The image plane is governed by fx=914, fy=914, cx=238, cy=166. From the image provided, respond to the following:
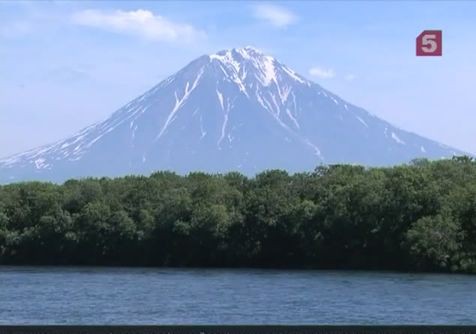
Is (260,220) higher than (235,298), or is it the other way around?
(260,220)

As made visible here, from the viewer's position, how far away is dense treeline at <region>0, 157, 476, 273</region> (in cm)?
7312

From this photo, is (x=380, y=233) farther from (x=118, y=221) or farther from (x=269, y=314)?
(x=269, y=314)

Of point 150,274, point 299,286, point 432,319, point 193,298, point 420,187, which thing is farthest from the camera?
point 420,187

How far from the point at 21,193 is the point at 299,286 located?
44.9 metres

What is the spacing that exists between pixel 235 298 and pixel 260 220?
38.4 metres

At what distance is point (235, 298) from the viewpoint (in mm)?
44969

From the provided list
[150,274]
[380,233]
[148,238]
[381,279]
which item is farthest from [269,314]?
[148,238]

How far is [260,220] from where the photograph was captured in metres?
83.3

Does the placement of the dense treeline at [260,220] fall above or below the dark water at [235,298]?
above

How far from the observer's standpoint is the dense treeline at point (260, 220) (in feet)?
240

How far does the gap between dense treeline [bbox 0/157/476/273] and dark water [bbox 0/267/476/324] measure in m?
7.16

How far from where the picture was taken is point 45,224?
281 feet

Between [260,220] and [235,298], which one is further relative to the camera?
[260,220]

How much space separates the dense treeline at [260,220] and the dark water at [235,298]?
716 centimetres
